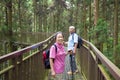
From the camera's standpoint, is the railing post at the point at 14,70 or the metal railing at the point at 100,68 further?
the railing post at the point at 14,70

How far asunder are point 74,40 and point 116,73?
21.6 ft

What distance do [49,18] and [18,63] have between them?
2471 inches

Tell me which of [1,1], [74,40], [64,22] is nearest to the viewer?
[74,40]

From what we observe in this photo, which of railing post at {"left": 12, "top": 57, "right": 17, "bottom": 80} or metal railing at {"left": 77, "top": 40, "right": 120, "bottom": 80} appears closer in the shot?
metal railing at {"left": 77, "top": 40, "right": 120, "bottom": 80}

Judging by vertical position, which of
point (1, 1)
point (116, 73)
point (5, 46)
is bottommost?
point (5, 46)

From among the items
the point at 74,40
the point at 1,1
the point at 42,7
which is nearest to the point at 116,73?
the point at 74,40

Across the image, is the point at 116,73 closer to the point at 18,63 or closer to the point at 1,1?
the point at 18,63

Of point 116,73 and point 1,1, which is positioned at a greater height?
point 1,1

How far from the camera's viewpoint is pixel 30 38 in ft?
95.5

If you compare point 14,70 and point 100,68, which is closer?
point 14,70

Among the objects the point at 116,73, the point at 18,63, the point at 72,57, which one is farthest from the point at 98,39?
the point at 116,73

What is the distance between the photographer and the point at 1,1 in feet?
67.6

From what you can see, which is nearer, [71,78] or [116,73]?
[116,73]

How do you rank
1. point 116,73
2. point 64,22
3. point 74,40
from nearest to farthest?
1. point 116,73
2. point 74,40
3. point 64,22
